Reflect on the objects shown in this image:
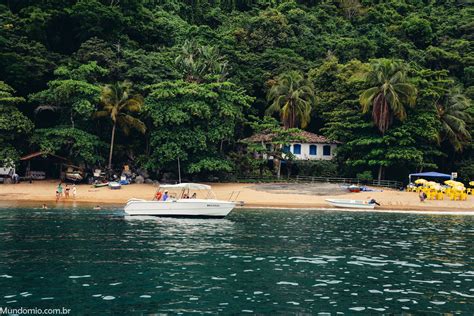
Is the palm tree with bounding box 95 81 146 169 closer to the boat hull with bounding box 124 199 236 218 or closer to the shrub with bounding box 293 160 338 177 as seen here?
the boat hull with bounding box 124 199 236 218

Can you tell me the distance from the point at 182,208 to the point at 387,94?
103ft

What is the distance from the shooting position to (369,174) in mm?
57344

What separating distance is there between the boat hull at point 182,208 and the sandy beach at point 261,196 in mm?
9764

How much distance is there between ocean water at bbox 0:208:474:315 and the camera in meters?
14.3

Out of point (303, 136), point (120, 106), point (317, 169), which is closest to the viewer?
point (120, 106)

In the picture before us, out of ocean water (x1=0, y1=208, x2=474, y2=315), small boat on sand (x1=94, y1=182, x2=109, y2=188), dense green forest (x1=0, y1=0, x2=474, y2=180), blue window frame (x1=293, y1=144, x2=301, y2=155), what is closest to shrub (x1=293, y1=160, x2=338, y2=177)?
dense green forest (x1=0, y1=0, x2=474, y2=180)

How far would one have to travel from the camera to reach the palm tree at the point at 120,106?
5322 cm

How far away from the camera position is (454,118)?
59594mm

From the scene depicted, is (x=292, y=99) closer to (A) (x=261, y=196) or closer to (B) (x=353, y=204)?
(A) (x=261, y=196)

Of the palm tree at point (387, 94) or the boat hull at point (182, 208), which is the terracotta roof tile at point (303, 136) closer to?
the palm tree at point (387, 94)

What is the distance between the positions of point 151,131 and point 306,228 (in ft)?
96.3

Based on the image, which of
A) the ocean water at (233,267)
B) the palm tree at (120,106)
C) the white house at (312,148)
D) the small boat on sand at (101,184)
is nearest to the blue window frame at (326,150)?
the white house at (312,148)

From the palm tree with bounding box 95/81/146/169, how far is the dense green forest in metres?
0.15

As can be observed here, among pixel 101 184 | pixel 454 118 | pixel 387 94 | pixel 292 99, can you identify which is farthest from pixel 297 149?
pixel 101 184
